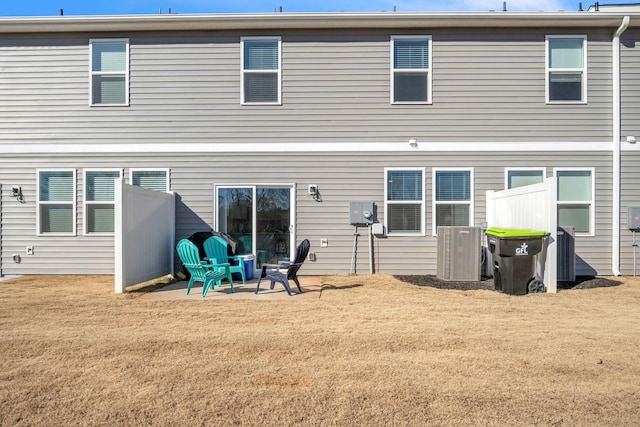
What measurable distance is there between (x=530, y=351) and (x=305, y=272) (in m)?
5.55

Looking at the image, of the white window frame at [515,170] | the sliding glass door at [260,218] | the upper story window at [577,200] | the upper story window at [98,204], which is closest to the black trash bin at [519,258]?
the white window frame at [515,170]

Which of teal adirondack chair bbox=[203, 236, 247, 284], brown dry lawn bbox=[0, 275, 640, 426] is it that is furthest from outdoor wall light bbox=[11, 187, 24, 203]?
teal adirondack chair bbox=[203, 236, 247, 284]

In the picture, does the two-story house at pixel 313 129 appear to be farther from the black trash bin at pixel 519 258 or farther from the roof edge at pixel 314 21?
the black trash bin at pixel 519 258

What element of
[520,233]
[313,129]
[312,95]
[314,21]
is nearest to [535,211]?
[520,233]

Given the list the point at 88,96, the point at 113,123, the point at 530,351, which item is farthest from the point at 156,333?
the point at 88,96

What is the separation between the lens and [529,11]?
895 centimetres

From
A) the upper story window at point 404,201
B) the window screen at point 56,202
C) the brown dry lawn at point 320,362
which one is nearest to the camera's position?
the brown dry lawn at point 320,362

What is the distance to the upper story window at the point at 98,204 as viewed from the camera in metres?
9.41

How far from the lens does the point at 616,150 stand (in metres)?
9.09

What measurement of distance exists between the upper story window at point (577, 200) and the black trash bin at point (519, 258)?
7.70 ft

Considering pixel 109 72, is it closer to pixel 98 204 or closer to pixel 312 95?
pixel 98 204

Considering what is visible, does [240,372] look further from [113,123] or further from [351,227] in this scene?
[113,123]

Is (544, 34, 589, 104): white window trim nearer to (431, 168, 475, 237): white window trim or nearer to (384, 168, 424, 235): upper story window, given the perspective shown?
(431, 168, 475, 237): white window trim

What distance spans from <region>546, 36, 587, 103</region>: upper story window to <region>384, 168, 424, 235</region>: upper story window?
10.8 ft
